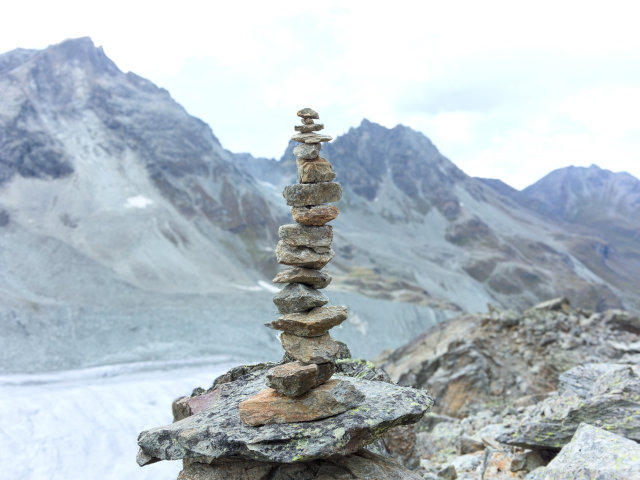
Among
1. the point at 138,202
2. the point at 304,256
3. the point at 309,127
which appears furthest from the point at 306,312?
the point at 138,202

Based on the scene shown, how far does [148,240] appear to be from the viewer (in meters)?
92.8

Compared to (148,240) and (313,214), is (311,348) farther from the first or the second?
(148,240)

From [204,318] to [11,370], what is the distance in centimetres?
2532

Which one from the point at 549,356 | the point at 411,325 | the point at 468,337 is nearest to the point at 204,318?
the point at 411,325

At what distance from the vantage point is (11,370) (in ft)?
163

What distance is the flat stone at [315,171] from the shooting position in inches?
428

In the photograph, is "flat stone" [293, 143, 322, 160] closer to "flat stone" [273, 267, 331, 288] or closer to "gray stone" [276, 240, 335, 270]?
"gray stone" [276, 240, 335, 270]

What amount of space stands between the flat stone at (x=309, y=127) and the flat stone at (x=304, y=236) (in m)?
2.17

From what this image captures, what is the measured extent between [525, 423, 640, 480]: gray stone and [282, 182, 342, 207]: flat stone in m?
6.90

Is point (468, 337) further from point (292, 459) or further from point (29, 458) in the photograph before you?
point (29, 458)

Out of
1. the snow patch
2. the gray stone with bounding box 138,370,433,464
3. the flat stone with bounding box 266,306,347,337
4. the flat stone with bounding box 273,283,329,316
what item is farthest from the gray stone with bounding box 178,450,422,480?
the snow patch

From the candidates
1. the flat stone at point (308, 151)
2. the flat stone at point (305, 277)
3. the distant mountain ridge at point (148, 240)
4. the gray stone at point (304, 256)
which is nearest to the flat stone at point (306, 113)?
the flat stone at point (308, 151)

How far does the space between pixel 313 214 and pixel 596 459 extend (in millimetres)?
7129

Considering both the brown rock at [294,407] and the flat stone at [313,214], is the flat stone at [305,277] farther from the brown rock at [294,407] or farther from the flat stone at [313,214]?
the brown rock at [294,407]
